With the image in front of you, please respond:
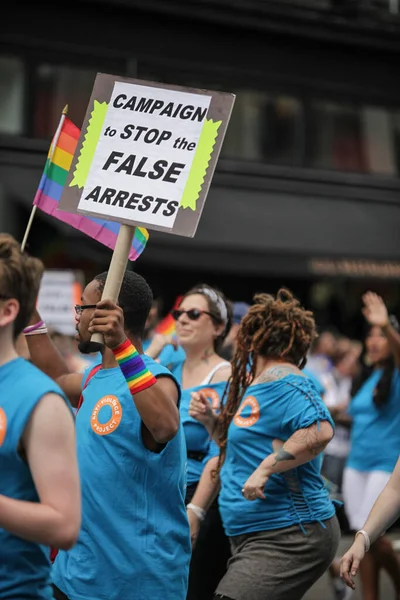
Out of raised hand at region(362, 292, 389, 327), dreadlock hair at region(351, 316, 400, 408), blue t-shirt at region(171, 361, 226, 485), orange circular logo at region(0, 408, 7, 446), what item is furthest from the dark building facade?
orange circular logo at region(0, 408, 7, 446)

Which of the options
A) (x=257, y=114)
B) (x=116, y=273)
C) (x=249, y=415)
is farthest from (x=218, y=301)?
(x=257, y=114)

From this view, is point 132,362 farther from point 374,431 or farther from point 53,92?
point 53,92

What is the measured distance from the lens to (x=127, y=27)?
681 inches

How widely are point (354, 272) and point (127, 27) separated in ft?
17.3

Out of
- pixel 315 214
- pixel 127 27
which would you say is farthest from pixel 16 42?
pixel 315 214

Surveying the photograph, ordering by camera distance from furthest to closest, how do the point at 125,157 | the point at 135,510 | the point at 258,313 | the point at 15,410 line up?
the point at 258,313 → the point at 125,157 → the point at 135,510 → the point at 15,410

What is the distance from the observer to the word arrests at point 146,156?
4066 mm

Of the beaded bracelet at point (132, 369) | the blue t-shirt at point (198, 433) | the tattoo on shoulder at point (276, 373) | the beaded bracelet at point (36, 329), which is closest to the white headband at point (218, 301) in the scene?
the blue t-shirt at point (198, 433)

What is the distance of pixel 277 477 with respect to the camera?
5.11 metres

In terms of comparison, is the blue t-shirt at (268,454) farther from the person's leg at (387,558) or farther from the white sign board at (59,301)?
the white sign board at (59,301)

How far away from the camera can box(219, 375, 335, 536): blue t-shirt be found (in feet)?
16.8

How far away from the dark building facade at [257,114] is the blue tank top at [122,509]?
38.1 ft

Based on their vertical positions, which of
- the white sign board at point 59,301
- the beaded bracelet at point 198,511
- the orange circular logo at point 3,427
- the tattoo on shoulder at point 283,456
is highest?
the white sign board at point 59,301

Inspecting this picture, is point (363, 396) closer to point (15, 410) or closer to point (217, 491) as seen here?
point (217, 491)
